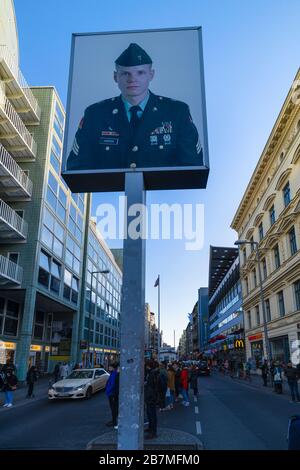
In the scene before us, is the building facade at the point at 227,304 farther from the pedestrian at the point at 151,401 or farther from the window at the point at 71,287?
the pedestrian at the point at 151,401

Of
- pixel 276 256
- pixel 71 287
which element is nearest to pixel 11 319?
pixel 71 287

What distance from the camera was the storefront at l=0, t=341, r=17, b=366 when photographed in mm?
26156

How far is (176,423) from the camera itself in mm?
11391

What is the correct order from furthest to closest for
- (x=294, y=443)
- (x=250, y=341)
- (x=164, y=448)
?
1. (x=250, y=341)
2. (x=164, y=448)
3. (x=294, y=443)

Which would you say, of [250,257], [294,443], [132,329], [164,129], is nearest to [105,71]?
[164,129]

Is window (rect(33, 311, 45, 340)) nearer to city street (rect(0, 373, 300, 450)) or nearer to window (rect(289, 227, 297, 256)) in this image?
city street (rect(0, 373, 300, 450))

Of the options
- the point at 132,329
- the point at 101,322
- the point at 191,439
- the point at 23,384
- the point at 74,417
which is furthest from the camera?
the point at 101,322

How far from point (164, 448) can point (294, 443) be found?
5001mm

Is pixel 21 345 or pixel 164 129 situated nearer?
pixel 164 129

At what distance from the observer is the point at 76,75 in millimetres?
9125

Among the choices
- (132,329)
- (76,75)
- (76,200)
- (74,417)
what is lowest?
(74,417)

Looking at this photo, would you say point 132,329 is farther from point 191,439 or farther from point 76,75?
point 76,75

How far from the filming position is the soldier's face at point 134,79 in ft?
28.6

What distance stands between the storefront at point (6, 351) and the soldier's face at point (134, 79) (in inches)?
891
